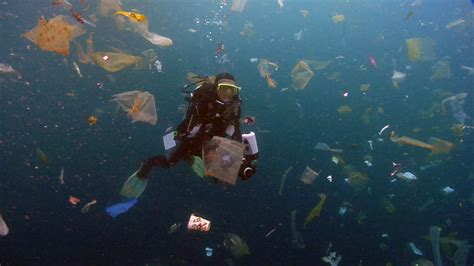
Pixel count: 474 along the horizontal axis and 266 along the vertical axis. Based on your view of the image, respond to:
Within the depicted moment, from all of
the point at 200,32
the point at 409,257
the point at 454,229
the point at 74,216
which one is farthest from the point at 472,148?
the point at 74,216

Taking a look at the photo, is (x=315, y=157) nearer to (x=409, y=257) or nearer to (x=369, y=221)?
(x=369, y=221)

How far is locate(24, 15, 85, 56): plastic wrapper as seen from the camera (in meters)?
5.17

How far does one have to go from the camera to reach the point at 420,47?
736cm

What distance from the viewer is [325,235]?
7.18 meters

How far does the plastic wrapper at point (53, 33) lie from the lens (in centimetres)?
517

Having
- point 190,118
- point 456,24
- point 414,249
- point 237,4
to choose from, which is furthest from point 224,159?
point 456,24

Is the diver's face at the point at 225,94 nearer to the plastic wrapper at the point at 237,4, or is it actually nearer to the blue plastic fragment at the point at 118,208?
the blue plastic fragment at the point at 118,208

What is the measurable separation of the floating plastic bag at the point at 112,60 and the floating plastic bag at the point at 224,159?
3.00m

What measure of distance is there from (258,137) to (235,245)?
249 cm

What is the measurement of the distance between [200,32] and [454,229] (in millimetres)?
8537

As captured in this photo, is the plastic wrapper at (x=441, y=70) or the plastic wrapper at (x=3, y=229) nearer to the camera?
the plastic wrapper at (x=3, y=229)

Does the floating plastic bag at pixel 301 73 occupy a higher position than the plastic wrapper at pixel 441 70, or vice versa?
the floating plastic bag at pixel 301 73

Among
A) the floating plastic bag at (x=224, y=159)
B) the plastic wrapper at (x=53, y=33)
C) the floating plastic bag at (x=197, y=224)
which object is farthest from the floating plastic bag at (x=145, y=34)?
the floating plastic bag at (x=197, y=224)

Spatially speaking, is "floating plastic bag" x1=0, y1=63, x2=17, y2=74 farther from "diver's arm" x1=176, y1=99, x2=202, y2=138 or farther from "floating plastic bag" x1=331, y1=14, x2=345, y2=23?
→ "floating plastic bag" x1=331, y1=14, x2=345, y2=23
